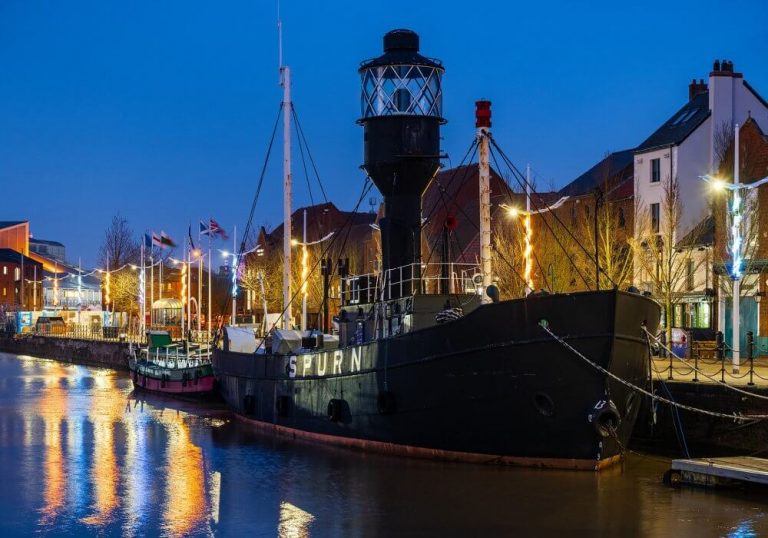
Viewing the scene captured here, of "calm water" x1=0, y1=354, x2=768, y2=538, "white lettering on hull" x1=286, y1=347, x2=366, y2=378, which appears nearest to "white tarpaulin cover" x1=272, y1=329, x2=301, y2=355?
"white lettering on hull" x1=286, y1=347, x2=366, y2=378

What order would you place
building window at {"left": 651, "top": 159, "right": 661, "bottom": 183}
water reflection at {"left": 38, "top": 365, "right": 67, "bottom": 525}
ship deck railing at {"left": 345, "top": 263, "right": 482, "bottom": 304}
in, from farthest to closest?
building window at {"left": 651, "top": 159, "right": 661, "bottom": 183} → ship deck railing at {"left": 345, "top": 263, "right": 482, "bottom": 304} → water reflection at {"left": 38, "top": 365, "right": 67, "bottom": 525}

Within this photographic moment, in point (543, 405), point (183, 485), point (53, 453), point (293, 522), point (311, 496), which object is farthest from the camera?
point (53, 453)

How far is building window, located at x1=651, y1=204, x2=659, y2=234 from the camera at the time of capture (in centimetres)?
5404

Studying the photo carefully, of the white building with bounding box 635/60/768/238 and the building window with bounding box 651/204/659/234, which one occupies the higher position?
the white building with bounding box 635/60/768/238

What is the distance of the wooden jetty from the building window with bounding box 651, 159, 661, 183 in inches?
1391

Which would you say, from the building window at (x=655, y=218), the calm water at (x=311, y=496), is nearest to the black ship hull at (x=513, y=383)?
the calm water at (x=311, y=496)

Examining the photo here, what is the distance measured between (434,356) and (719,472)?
20.4 ft

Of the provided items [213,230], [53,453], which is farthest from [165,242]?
[53,453]

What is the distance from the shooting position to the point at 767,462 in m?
21.8

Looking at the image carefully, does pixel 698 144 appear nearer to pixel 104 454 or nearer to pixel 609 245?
pixel 609 245

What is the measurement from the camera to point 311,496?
22.2 meters

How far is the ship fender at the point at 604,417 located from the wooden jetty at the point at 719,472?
1411 millimetres

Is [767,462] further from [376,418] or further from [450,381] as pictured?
[376,418]

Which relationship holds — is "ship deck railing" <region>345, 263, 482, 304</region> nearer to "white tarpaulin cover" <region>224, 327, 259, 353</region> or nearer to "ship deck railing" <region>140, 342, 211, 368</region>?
"white tarpaulin cover" <region>224, 327, 259, 353</region>
